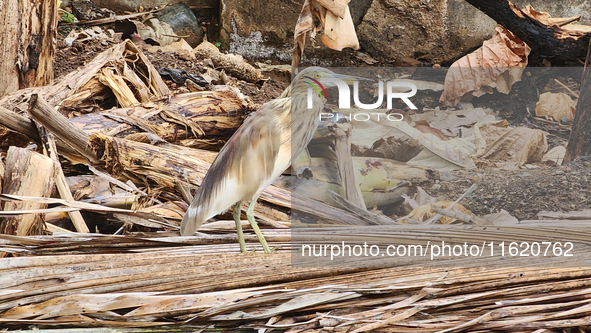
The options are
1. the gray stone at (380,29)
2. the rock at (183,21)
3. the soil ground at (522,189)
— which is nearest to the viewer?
the soil ground at (522,189)

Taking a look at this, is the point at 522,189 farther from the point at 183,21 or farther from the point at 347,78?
the point at 183,21

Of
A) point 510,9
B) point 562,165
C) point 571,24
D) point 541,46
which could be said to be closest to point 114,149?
point 562,165

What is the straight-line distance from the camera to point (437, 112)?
901 millimetres

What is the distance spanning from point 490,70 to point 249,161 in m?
1.05

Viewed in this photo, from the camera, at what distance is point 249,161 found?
0.85m

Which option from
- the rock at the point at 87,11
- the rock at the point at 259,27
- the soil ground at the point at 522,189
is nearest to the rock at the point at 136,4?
the rock at the point at 87,11

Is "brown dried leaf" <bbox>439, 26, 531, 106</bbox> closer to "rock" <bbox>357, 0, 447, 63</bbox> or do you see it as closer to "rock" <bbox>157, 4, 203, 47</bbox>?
"rock" <bbox>357, 0, 447, 63</bbox>

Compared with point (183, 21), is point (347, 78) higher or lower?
lower

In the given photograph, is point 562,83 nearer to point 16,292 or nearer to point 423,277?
point 423,277

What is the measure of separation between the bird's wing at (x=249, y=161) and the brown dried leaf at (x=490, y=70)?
0.36m

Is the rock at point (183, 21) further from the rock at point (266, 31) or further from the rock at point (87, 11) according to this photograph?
the rock at point (87, 11)

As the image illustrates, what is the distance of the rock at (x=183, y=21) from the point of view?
262cm

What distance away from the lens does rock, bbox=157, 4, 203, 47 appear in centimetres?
262

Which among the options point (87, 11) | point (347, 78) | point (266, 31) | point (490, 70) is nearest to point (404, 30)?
point (266, 31)
